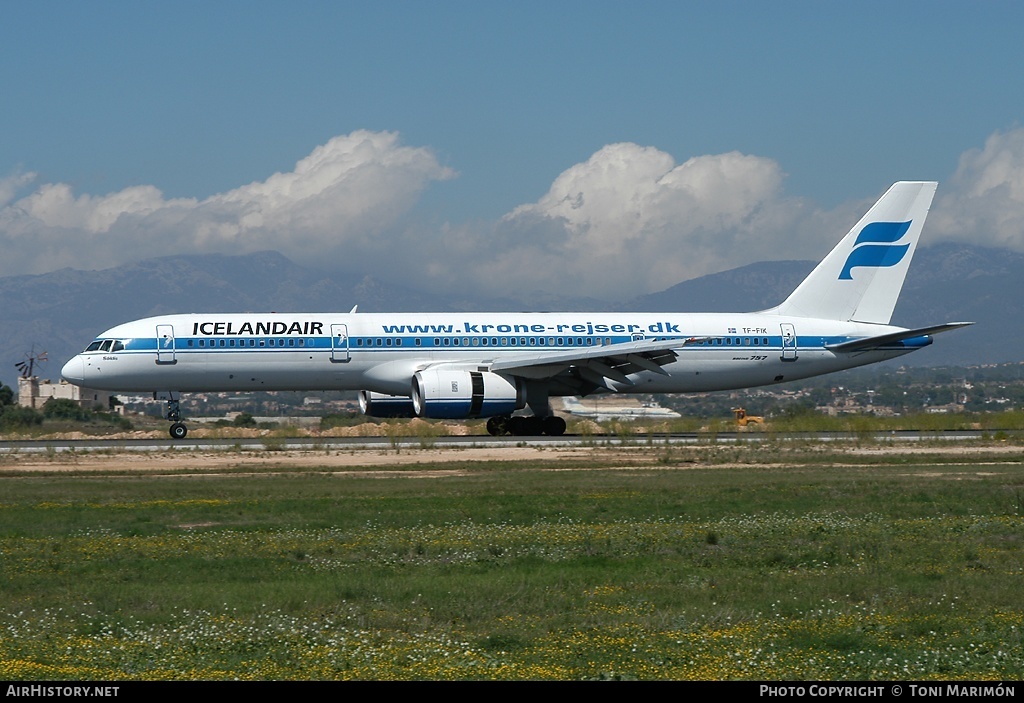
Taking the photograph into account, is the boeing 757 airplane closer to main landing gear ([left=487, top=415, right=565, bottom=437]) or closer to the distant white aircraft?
main landing gear ([left=487, top=415, right=565, bottom=437])

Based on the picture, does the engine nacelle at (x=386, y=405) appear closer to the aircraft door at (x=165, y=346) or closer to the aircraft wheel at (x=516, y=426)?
the aircraft wheel at (x=516, y=426)

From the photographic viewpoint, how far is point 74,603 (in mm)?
12586

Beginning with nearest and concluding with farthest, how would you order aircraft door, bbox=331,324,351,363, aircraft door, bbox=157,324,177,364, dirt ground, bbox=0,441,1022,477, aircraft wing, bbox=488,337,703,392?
dirt ground, bbox=0,441,1022,477
aircraft wing, bbox=488,337,703,392
aircraft door, bbox=157,324,177,364
aircraft door, bbox=331,324,351,363

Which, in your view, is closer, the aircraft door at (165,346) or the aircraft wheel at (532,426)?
the aircraft door at (165,346)

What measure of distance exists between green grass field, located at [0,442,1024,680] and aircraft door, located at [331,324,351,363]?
15357 mm

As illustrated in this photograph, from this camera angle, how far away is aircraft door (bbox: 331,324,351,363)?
39969 millimetres

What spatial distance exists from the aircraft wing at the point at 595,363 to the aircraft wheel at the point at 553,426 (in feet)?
4.89

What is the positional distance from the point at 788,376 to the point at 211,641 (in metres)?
36.3

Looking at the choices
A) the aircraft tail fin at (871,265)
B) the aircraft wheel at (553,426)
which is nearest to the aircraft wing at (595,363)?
the aircraft wheel at (553,426)

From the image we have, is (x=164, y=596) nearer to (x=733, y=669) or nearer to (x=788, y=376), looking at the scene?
(x=733, y=669)

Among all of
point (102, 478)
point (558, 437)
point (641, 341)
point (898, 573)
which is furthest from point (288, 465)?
point (898, 573)

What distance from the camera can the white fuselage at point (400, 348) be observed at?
39.4 m

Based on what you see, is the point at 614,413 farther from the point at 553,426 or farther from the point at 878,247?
the point at 553,426

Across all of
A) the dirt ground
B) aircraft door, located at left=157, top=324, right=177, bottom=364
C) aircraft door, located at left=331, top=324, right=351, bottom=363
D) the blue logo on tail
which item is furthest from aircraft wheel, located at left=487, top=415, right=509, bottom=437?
the blue logo on tail
